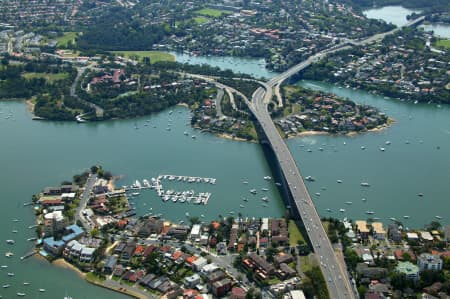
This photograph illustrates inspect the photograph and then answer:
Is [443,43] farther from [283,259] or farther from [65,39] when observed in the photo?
[283,259]

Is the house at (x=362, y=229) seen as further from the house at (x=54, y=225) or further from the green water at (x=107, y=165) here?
the house at (x=54, y=225)

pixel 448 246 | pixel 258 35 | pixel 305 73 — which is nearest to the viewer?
pixel 448 246

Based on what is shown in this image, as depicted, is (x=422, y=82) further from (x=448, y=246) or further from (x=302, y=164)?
(x=448, y=246)

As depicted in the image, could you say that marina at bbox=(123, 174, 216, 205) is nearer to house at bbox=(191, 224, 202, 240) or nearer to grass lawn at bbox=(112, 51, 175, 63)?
house at bbox=(191, 224, 202, 240)

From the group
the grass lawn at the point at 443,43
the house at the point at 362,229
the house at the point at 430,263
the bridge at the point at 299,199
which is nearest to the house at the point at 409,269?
the house at the point at 430,263

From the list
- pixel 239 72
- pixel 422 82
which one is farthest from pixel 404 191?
pixel 239 72

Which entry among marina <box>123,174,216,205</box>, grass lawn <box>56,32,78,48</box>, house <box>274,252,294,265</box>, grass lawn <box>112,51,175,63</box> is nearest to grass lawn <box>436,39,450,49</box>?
grass lawn <box>112,51,175,63</box>

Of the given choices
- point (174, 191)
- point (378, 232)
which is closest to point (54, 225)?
point (174, 191)
